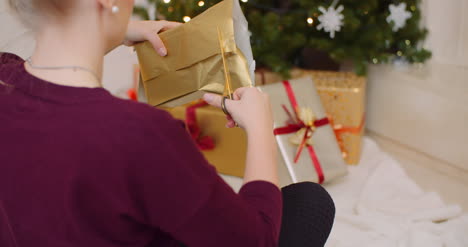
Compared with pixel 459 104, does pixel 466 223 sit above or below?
below

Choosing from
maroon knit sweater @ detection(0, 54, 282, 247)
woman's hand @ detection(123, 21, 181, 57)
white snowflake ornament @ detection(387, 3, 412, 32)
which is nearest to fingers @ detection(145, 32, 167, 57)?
woman's hand @ detection(123, 21, 181, 57)

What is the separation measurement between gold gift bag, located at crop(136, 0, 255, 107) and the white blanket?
0.59 meters

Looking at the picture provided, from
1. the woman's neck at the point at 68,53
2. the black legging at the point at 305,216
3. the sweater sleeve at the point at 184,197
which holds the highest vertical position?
the woman's neck at the point at 68,53

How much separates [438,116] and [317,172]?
494mm

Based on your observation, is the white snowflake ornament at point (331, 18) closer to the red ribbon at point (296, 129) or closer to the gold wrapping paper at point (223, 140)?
the red ribbon at point (296, 129)

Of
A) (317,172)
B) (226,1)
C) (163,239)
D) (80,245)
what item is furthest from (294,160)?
(80,245)

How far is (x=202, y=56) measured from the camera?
3.00 feet

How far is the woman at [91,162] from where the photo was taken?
1.70 ft

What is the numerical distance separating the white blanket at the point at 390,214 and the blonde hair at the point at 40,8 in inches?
36.9

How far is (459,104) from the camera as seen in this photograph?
5.01 ft

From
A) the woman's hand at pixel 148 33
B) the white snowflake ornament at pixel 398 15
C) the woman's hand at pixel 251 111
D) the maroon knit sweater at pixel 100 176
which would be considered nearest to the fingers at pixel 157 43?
the woman's hand at pixel 148 33

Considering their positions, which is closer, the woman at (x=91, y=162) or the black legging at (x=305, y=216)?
the woman at (x=91, y=162)

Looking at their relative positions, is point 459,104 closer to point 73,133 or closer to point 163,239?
point 163,239

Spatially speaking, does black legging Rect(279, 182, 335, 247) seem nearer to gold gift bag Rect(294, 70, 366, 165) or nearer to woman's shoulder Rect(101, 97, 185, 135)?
woman's shoulder Rect(101, 97, 185, 135)
